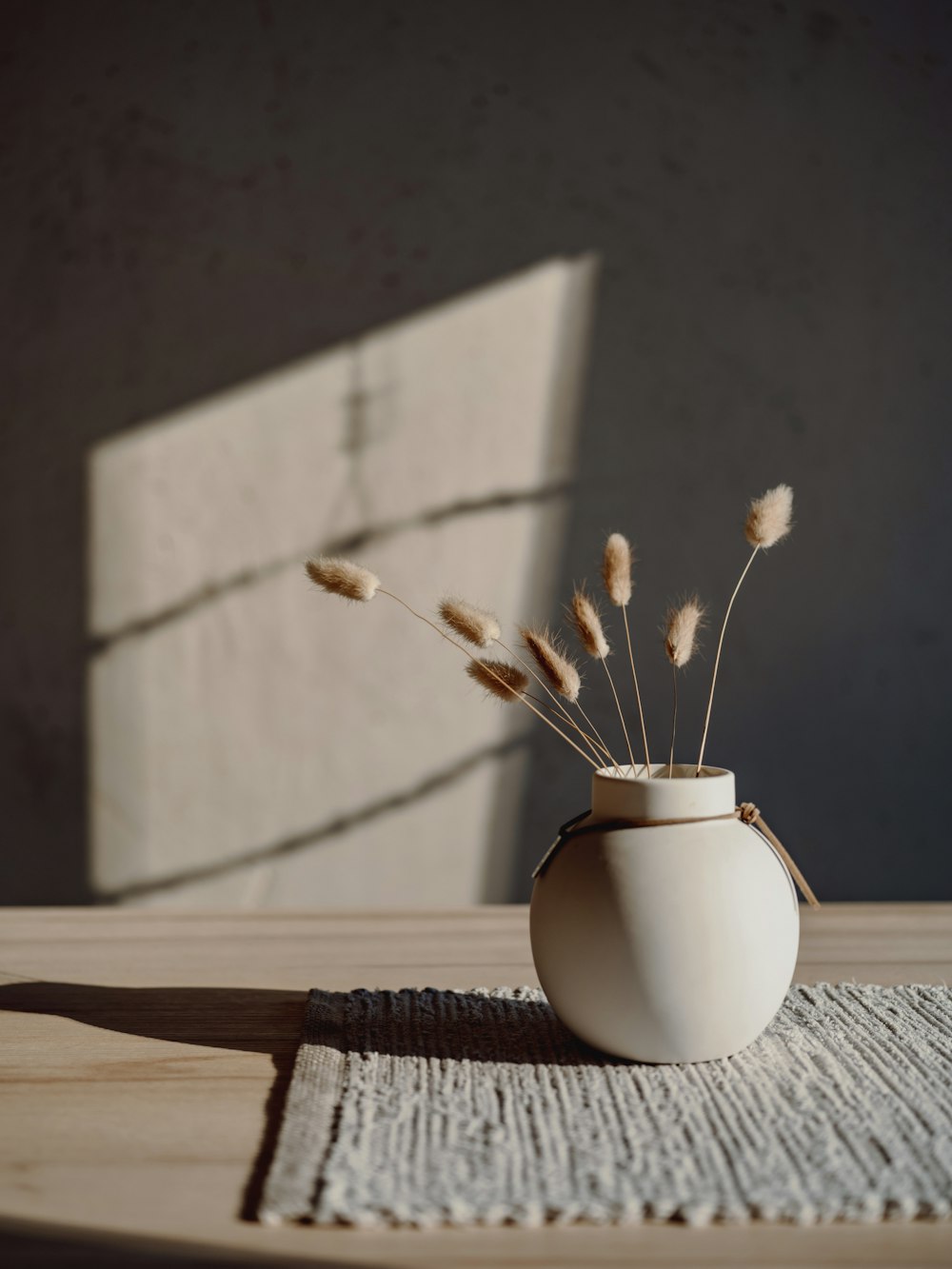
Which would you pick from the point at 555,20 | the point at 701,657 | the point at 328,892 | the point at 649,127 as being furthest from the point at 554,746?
the point at 555,20

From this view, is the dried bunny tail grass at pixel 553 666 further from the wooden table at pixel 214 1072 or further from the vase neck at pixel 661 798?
the wooden table at pixel 214 1072

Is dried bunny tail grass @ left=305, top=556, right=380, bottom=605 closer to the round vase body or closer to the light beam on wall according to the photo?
the round vase body

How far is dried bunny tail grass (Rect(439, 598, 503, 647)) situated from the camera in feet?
2.73

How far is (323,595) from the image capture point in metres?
2.79

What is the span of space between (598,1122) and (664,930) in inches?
5.1

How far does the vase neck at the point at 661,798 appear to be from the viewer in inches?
31.7

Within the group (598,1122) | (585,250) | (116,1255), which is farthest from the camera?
(585,250)

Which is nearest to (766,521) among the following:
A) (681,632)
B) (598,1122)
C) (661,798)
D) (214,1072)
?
(681,632)

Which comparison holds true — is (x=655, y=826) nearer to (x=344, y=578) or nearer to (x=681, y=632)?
(x=681, y=632)

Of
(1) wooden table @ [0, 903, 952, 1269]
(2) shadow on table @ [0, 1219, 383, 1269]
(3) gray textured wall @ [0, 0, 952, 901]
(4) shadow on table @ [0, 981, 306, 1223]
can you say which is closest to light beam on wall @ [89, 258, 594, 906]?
(3) gray textured wall @ [0, 0, 952, 901]

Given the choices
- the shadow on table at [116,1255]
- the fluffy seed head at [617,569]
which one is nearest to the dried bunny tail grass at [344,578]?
the fluffy seed head at [617,569]

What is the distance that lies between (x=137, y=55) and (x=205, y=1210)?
280 centimetres

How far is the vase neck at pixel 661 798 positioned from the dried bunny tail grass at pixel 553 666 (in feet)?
0.21

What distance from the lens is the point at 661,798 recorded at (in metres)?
0.81
